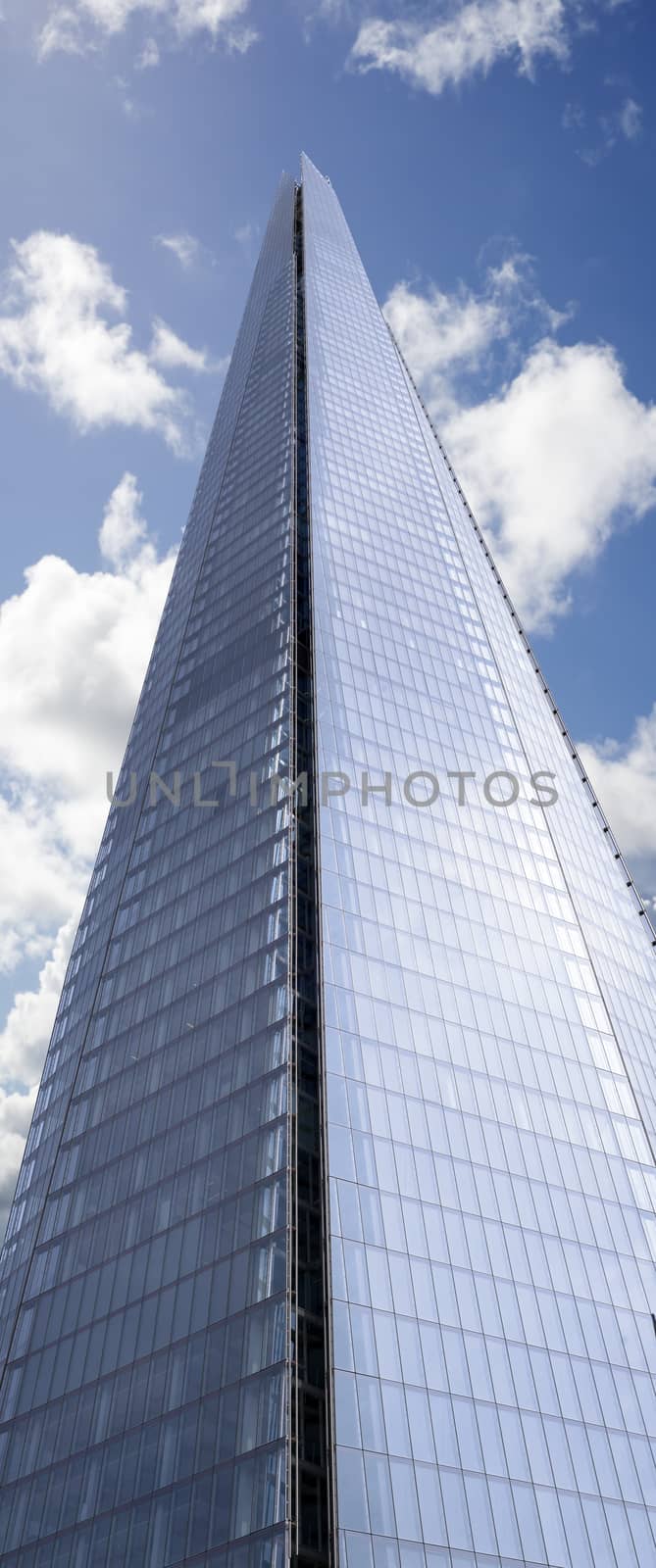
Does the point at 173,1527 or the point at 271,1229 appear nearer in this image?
the point at 173,1527

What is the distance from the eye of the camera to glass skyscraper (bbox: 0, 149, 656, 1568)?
2004 inches

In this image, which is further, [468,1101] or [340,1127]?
[468,1101]

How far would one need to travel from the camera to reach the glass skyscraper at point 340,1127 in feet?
167

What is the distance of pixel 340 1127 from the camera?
190ft

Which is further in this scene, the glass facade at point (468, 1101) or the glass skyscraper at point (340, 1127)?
the glass skyscraper at point (340, 1127)

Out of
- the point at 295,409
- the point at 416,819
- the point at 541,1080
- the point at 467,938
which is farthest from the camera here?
the point at 295,409

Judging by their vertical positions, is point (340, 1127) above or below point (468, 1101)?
below

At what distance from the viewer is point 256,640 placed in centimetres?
9406

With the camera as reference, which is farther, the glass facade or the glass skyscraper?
the glass skyscraper

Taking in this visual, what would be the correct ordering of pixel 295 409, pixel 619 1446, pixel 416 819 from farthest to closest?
pixel 295 409, pixel 416 819, pixel 619 1446

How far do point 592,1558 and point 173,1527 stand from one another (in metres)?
16.5

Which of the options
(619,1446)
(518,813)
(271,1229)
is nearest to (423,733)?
(518,813)

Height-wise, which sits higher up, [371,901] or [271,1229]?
[371,901]

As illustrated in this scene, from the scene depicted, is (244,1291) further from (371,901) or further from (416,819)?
(416,819)
